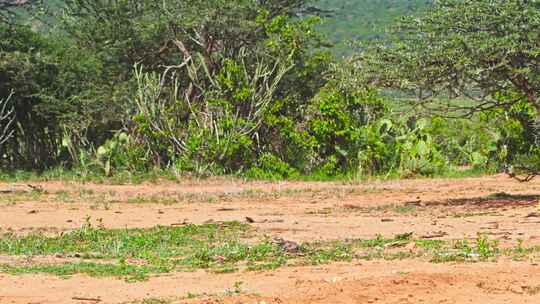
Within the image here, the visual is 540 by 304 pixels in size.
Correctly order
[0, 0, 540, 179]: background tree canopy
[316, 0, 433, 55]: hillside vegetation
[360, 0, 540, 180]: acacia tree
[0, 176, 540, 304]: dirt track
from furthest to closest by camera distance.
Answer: [316, 0, 433, 55]: hillside vegetation, [0, 0, 540, 179]: background tree canopy, [360, 0, 540, 180]: acacia tree, [0, 176, 540, 304]: dirt track

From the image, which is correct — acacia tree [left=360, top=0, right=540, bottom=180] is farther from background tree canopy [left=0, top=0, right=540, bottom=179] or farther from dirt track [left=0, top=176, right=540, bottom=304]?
background tree canopy [left=0, top=0, right=540, bottom=179]

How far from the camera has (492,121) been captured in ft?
80.4

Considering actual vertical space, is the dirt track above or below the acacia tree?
below

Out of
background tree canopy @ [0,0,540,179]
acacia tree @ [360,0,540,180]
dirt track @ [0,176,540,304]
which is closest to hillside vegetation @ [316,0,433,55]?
background tree canopy @ [0,0,540,179]

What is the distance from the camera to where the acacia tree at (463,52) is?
13.5 m

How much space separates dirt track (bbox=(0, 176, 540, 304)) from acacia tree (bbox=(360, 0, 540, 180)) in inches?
75.1

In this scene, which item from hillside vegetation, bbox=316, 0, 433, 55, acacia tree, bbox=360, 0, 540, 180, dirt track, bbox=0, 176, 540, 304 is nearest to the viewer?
dirt track, bbox=0, 176, 540, 304

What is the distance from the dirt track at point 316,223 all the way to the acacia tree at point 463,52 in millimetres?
1906

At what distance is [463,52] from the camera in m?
13.7

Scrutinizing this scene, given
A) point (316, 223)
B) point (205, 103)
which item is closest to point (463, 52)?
point (316, 223)

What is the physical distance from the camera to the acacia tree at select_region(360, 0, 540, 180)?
13.5 metres

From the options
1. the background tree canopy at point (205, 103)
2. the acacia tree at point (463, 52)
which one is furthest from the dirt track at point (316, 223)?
the acacia tree at point (463, 52)

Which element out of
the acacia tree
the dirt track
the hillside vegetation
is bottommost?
the dirt track

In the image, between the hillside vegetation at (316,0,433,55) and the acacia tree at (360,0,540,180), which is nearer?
the acacia tree at (360,0,540,180)
